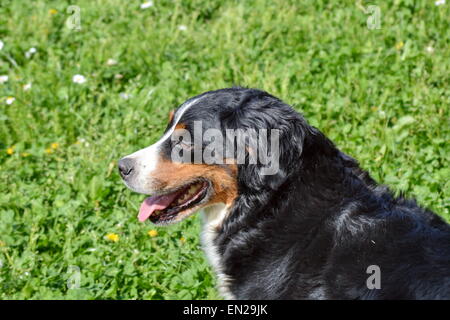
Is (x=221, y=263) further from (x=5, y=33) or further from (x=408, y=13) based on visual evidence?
(x=5, y=33)

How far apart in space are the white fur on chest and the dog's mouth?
0.39 ft

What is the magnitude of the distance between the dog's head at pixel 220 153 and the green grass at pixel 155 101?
2.69 feet

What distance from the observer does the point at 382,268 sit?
286cm

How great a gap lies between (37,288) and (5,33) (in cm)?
377

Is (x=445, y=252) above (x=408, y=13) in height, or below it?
below

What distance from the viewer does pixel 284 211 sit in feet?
10.8

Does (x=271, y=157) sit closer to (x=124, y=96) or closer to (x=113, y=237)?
(x=113, y=237)

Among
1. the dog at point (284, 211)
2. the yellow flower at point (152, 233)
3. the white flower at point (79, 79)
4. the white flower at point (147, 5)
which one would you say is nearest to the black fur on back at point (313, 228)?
the dog at point (284, 211)

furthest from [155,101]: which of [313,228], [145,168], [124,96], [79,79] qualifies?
[313,228]

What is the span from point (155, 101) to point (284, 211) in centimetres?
285

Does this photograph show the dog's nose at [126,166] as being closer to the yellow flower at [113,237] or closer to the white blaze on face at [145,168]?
the white blaze on face at [145,168]

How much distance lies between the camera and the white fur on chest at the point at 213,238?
346 cm
